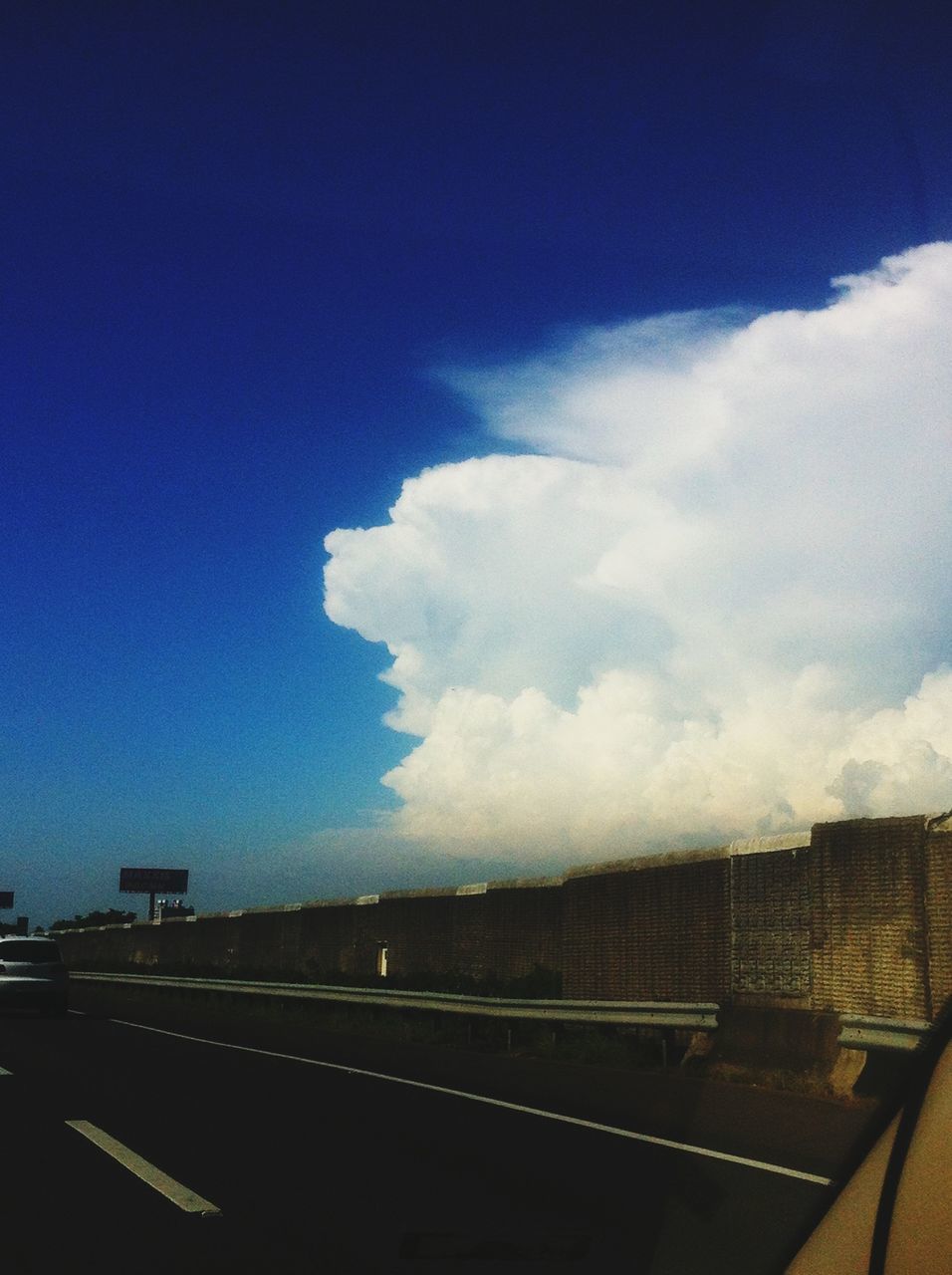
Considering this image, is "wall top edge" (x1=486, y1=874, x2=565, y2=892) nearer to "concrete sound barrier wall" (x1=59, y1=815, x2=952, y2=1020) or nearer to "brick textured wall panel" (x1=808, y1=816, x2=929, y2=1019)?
"concrete sound barrier wall" (x1=59, y1=815, x2=952, y2=1020)

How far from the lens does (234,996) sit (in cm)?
3338

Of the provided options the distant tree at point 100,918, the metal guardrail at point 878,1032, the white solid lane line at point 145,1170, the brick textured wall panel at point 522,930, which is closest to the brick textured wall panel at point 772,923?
the metal guardrail at point 878,1032

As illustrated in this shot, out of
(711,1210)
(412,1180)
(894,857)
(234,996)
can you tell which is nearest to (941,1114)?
(711,1210)

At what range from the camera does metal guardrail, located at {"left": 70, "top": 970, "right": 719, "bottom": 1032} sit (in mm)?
14898

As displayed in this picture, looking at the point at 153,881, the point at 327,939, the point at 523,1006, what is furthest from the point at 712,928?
the point at 153,881

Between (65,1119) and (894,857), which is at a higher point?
(894,857)

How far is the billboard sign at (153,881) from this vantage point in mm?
138000

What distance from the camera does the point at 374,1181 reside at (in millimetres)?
8078

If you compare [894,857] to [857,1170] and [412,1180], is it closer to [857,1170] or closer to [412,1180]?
[412,1180]

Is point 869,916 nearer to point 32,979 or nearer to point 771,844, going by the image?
point 771,844

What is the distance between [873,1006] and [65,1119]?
27.8ft

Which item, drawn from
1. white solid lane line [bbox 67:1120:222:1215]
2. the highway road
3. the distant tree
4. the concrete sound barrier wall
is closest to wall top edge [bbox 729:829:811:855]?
the concrete sound barrier wall

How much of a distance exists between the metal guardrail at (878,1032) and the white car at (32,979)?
1786 cm

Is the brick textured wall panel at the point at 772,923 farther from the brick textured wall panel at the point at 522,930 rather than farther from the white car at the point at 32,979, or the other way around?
the white car at the point at 32,979
